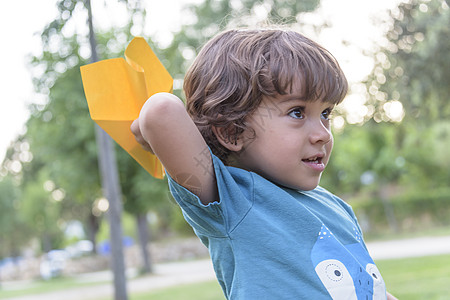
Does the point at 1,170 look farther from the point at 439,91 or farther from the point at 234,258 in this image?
the point at 234,258

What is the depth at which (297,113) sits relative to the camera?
3.95 feet

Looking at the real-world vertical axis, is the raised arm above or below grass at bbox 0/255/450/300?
above

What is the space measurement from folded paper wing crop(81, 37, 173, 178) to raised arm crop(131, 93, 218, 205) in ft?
0.20

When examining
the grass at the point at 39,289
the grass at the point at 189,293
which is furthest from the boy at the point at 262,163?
the grass at the point at 39,289

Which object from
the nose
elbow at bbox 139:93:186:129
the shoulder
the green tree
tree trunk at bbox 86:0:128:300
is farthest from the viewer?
tree trunk at bbox 86:0:128:300

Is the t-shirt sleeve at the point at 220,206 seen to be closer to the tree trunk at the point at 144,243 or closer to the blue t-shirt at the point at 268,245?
the blue t-shirt at the point at 268,245

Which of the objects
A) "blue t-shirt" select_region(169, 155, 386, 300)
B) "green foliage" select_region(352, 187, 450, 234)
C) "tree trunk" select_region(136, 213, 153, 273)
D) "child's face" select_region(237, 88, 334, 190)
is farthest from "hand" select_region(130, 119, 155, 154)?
"green foliage" select_region(352, 187, 450, 234)

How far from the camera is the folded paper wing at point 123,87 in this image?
45.8 inches

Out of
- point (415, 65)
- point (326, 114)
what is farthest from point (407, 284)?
point (326, 114)

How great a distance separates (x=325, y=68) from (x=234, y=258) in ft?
1.60

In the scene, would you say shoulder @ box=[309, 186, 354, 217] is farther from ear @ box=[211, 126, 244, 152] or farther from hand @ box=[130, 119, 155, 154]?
hand @ box=[130, 119, 155, 154]

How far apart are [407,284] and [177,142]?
8.41 meters

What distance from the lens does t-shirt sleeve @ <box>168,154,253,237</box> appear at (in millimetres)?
1087

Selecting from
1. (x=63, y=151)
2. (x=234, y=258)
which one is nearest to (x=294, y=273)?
(x=234, y=258)
